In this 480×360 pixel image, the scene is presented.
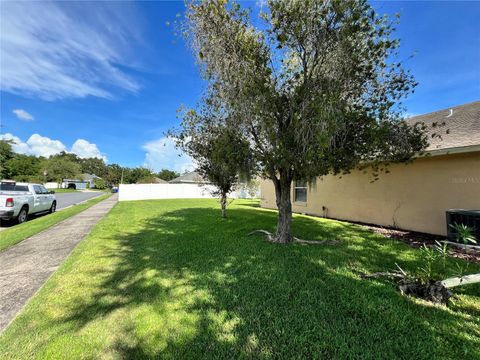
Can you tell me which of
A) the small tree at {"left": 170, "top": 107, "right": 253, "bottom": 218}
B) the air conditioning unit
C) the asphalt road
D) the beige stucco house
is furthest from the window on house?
the asphalt road

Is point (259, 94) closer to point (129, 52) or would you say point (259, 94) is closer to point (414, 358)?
point (414, 358)

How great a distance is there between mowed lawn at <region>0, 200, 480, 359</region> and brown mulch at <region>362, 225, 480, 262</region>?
1002mm

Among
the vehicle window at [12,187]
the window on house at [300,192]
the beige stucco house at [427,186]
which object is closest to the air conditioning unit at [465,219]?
the beige stucco house at [427,186]

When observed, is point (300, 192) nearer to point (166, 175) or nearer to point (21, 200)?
point (21, 200)

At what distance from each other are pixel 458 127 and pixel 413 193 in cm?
242

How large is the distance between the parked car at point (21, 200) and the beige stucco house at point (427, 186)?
11.4 m

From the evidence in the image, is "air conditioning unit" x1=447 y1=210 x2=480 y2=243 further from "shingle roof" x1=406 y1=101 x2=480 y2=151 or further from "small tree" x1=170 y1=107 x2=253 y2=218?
"small tree" x1=170 y1=107 x2=253 y2=218

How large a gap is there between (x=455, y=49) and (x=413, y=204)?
5.32m

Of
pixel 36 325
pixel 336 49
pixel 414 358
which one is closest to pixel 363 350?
pixel 414 358

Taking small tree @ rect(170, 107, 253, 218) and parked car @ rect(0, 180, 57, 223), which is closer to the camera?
small tree @ rect(170, 107, 253, 218)

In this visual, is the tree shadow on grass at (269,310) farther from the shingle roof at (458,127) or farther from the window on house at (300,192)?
the window on house at (300,192)

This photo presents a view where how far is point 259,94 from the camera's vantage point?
497 cm

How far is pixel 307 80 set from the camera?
5090mm

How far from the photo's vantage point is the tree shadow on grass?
2354 mm
